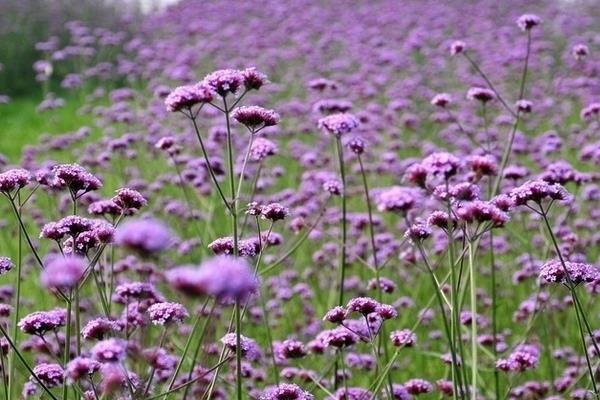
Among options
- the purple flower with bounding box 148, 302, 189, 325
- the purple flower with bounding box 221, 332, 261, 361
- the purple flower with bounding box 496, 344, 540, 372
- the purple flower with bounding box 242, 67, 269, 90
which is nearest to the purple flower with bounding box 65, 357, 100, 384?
the purple flower with bounding box 148, 302, 189, 325

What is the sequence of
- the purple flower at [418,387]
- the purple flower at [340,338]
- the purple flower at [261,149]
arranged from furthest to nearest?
the purple flower at [261,149], the purple flower at [418,387], the purple flower at [340,338]

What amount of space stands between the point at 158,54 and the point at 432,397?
293 inches

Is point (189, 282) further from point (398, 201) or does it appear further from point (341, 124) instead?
point (341, 124)

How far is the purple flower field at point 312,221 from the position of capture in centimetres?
235

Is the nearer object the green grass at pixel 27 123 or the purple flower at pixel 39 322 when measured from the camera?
the purple flower at pixel 39 322

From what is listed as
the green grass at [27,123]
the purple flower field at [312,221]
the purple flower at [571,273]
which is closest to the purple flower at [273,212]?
the purple flower field at [312,221]

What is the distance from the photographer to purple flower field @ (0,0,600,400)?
2.35m

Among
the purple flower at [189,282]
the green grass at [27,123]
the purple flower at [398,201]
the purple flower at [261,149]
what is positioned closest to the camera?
the purple flower at [189,282]

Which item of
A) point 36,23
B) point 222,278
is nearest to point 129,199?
point 222,278

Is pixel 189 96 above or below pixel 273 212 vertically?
above

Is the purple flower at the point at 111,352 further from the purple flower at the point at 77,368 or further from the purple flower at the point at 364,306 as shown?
the purple flower at the point at 364,306

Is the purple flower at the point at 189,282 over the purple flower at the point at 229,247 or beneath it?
beneath

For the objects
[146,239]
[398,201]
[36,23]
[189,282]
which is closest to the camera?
[189,282]

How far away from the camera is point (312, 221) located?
211 inches
